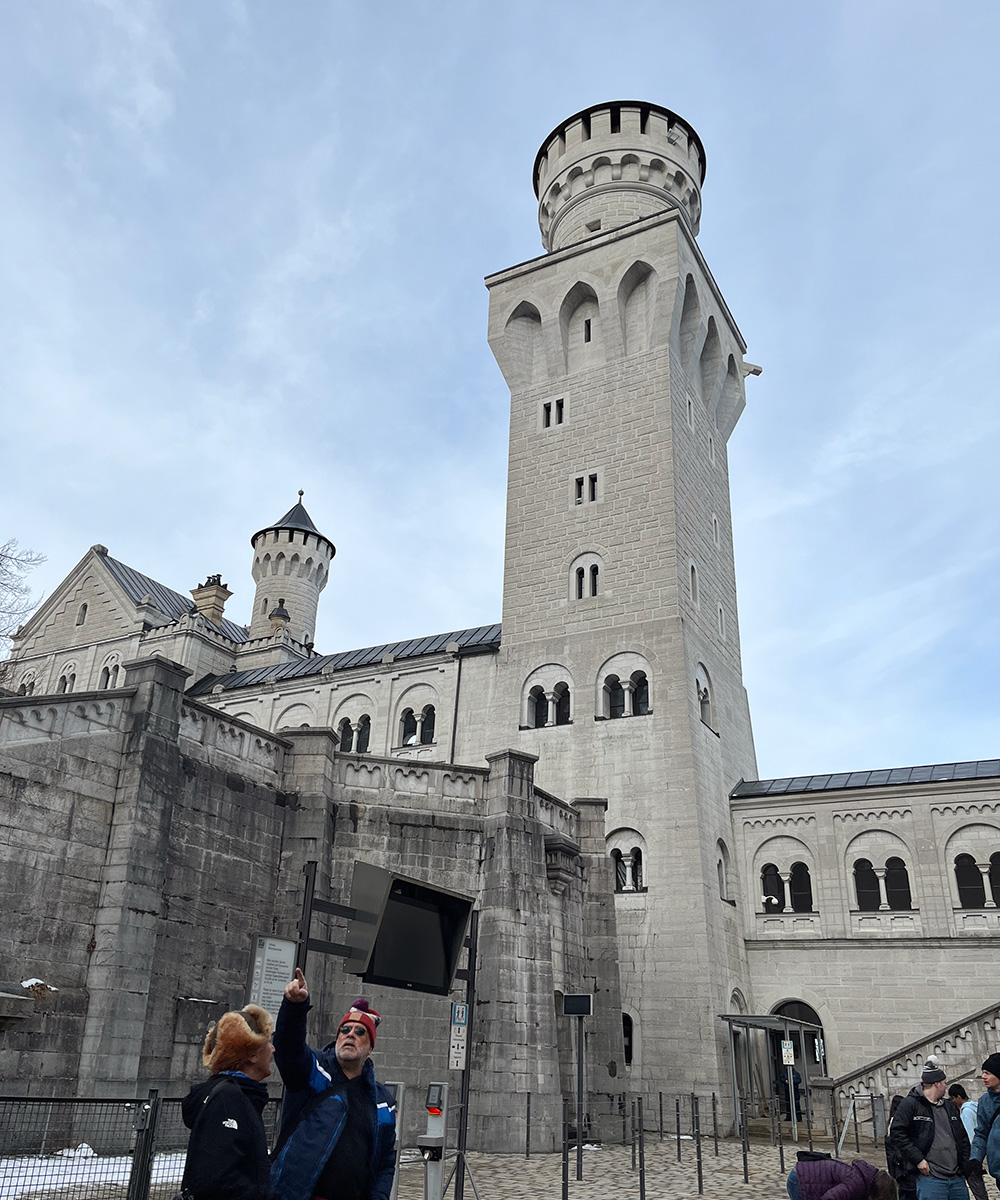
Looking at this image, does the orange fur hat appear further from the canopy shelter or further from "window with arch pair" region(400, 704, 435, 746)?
"window with arch pair" region(400, 704, 435, 746)

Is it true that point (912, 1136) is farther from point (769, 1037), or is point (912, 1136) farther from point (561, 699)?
point (561, 699)

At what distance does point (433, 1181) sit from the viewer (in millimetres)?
8797

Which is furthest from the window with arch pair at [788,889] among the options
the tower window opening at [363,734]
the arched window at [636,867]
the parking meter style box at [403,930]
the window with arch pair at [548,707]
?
the parking meter style box at [403,930]

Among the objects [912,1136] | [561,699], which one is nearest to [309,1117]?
[912,1136]

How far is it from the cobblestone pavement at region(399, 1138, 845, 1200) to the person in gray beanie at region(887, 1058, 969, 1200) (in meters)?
6.71

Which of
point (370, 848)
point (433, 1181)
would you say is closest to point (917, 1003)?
point (370, 848)

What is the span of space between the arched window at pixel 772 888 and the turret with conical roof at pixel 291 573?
87.6 ft

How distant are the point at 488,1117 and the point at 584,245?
30.6 m

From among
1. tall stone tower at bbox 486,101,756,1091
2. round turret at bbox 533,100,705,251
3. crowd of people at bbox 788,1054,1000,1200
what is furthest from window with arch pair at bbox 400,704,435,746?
crowd of people at bbox 788,1054,1000,1200

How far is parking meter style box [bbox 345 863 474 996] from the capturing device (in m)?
8.03

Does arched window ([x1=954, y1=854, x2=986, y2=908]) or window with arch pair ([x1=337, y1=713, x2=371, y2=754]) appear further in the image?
window with arch pair ([x1=337, y1=713, x2=371, y2=754])

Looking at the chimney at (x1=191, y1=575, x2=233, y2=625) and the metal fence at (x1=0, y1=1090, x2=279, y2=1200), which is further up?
the chimney at (x1=191, y1=575, x2=233, y2=625)

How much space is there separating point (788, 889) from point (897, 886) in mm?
3142

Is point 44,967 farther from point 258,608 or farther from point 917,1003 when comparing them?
point 258,608
